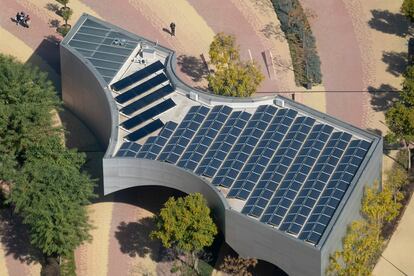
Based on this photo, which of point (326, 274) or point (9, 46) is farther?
point (9, 46)

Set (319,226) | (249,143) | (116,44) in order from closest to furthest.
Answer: (319,226)
(249,143)
(116,44)

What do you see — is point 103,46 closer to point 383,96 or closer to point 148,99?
point 148,99

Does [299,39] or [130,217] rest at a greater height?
[299,39]

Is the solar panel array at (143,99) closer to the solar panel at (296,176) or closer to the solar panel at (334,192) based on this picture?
the solar panel at (296,176)

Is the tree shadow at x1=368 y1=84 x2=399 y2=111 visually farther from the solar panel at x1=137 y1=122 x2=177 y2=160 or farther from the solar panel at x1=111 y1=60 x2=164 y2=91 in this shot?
the solar panel at x1=137 y1=122 x2=177 y2=160

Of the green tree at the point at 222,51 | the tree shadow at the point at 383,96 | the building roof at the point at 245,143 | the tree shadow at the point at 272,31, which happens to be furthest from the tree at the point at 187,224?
the tree shadow at the point at 272,31

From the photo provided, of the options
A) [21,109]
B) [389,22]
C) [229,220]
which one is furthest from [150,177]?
[389,22]

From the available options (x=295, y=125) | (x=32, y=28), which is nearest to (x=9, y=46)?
(x=32, y=28)

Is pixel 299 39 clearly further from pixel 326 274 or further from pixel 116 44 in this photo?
pixel 326 274
